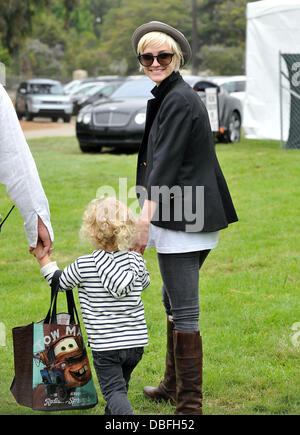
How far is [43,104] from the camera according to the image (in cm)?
2812

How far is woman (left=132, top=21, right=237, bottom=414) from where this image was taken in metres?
3.50

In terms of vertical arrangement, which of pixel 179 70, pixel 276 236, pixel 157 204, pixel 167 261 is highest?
pixel 179 70

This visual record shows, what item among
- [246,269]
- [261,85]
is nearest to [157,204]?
→ [246,269]

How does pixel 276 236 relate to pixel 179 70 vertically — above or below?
below

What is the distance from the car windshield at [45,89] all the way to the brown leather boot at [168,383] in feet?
84.5

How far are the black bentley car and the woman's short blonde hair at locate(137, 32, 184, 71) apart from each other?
930 cm

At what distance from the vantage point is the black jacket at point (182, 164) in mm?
3484

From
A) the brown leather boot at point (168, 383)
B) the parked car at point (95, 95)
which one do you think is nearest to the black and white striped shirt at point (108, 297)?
the brown leather boot at point (168, 383)

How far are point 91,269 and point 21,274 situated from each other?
11.5 ft

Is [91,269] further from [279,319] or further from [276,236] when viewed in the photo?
[276,236]

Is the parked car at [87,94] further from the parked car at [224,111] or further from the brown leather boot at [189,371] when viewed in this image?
the brown leather boot at [189,371]

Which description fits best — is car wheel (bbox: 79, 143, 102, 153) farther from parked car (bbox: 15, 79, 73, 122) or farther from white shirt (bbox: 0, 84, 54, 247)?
parked car (bbox: 15, 79, 73, 122)

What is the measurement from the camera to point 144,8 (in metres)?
67.5

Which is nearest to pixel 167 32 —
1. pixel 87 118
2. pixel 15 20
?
pixel 87 118
